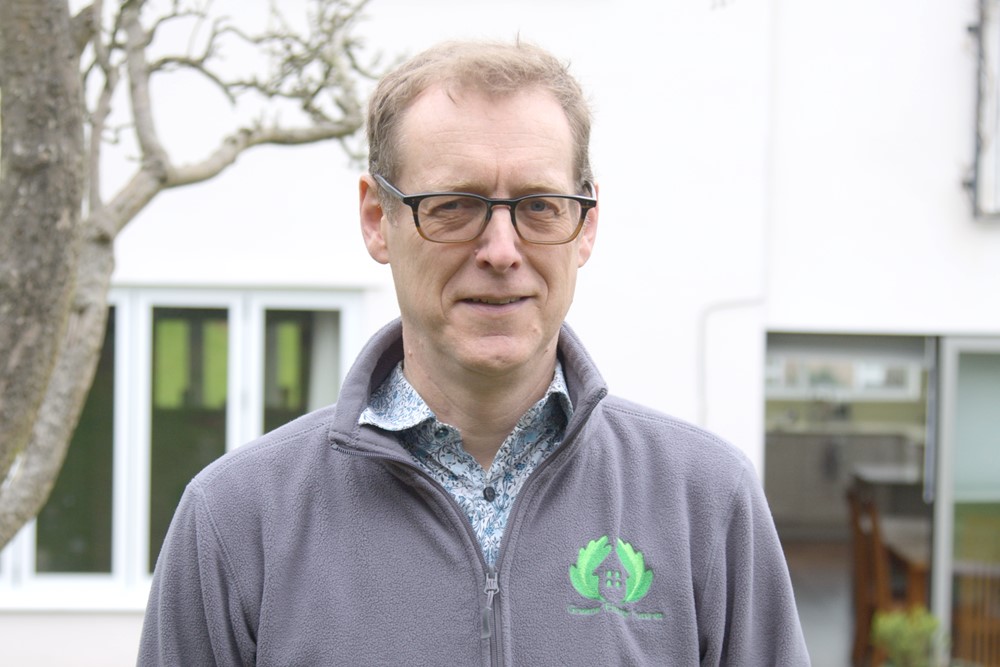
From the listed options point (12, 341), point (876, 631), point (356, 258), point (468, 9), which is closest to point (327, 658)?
point (12, 341)

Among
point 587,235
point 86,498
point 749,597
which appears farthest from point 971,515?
point 587,235

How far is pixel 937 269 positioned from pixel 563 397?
510cm

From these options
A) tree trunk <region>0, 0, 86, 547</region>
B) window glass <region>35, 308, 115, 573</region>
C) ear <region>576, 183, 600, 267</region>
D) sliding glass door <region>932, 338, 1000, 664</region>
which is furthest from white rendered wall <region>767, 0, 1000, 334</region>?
ear <region>576, 183, 600, 267</region>

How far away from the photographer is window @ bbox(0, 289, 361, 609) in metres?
6.25

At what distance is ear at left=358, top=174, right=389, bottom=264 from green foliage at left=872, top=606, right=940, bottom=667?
534cm

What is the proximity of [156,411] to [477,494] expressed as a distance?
16.3 feet

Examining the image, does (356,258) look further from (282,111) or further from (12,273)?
(12,273)

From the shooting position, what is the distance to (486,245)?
164cm

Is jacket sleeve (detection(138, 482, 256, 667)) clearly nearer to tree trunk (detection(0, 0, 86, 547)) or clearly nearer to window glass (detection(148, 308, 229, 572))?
tree trunk (detection(0, 0, 86, 547))

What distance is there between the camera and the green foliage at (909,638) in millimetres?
6309

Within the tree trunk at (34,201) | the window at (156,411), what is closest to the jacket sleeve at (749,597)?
the tree trunk at (34,201)

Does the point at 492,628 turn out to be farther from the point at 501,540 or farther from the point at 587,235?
the point at 587,235

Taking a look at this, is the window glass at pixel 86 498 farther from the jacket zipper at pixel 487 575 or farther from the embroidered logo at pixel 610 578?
the embroidered logo at pixel 610 578

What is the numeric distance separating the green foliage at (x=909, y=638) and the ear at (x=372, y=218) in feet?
17.5
